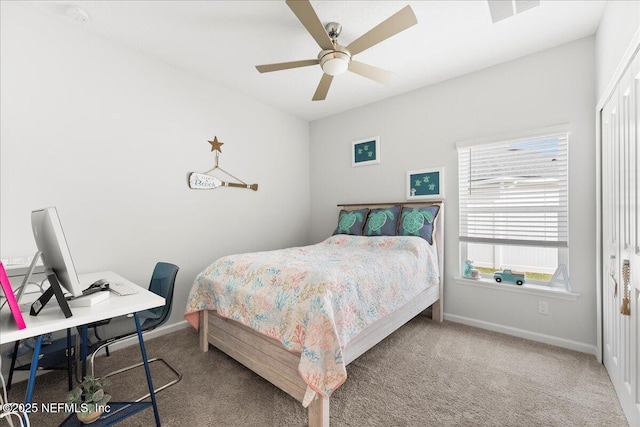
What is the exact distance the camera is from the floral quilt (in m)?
1.47

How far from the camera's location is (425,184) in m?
3.22

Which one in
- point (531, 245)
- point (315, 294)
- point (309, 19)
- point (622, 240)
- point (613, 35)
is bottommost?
point (315, 294)

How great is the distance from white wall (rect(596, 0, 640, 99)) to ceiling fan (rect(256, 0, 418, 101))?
3.59 ft

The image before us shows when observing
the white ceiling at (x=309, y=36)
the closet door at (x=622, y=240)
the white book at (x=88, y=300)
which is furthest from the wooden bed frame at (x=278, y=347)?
the white ceiling at (x=309, y=36)

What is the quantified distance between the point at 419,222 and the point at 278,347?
6.54ft

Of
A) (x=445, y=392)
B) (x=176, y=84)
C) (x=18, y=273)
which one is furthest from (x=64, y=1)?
(x=445, y=392)

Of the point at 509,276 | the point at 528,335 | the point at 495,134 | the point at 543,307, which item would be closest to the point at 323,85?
the point at 495,134

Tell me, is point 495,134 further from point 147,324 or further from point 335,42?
point 147,324

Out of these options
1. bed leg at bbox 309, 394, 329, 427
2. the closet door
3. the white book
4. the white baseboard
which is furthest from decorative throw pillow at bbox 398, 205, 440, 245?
the white book

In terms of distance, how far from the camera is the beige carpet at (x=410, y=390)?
1600 mm

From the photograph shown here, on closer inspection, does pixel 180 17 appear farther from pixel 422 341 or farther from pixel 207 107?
pixel 422 341

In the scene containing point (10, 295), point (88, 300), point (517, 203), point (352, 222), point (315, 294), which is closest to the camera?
point (10, 295)

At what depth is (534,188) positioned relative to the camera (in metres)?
2.60

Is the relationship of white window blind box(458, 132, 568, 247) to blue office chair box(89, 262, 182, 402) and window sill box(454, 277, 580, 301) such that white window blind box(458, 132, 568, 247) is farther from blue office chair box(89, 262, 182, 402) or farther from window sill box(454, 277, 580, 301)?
blue office chair box(89, 262, 182, 402)
